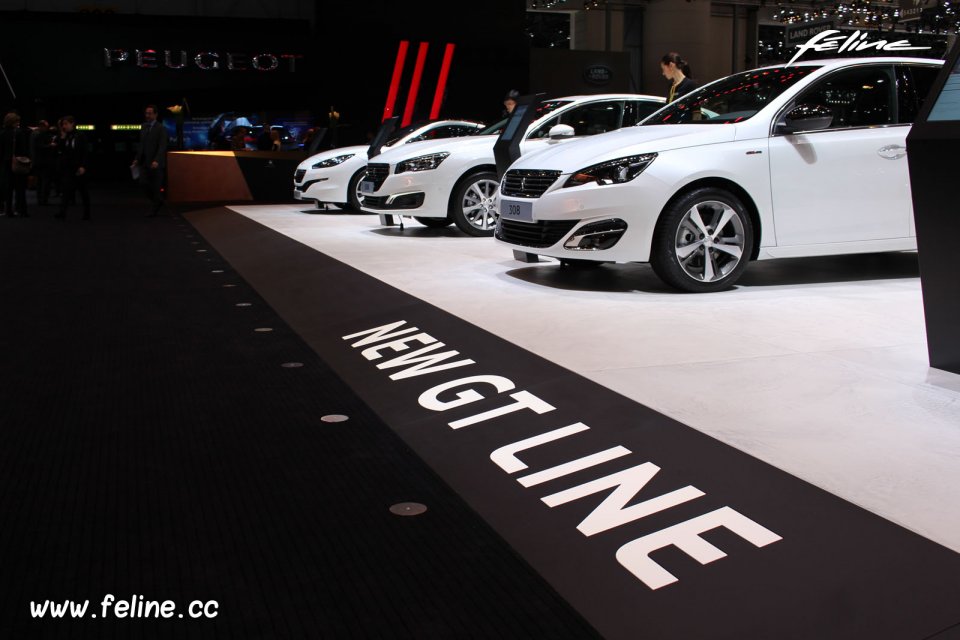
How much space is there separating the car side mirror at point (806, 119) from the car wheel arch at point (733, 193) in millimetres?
457

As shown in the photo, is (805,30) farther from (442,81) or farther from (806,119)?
(806,119)

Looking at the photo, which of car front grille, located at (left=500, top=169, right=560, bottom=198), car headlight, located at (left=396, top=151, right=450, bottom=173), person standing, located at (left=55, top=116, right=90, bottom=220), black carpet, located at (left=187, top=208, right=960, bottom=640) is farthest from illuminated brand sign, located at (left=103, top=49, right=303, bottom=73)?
black carpet, located at (left=187, top=208, right=960, bottom=640)

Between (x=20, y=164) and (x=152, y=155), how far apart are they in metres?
1.87

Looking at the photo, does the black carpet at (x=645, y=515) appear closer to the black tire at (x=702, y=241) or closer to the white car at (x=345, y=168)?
the black tire at (x=702, y=241)

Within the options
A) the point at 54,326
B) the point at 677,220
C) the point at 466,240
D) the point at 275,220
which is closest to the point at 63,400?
the point at 54,326

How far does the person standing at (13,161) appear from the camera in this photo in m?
13.5

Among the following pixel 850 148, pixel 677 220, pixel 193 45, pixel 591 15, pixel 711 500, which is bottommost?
pixel 711 500

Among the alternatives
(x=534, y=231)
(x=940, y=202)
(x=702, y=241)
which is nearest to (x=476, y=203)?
(x=534, y=231)

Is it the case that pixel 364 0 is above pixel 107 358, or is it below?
above

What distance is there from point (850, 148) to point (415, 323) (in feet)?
9.80

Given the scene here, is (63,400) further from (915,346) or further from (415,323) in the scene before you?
(915,346)

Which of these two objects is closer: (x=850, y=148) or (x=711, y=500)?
(x=711, y=500)

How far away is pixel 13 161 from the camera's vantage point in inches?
533

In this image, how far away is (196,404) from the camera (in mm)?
3623
